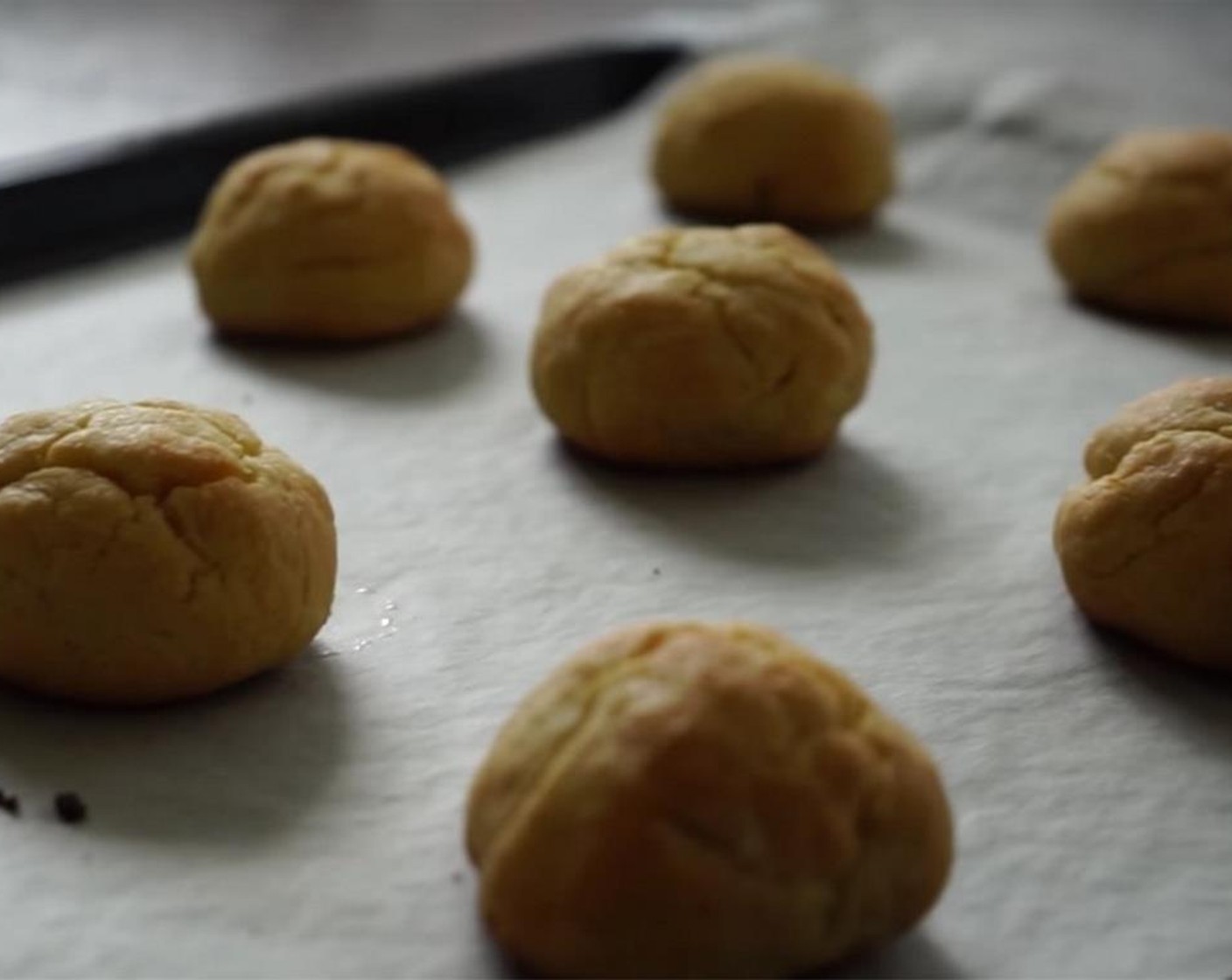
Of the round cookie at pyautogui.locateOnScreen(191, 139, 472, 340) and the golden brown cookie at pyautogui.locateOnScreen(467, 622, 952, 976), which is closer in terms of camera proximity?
the golden brown cookie at pyautogui.locateOnScreen(467, 622, 952, 976)

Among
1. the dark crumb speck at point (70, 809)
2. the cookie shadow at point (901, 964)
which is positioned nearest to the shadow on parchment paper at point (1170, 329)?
the cookie shadow at point (901, 964)

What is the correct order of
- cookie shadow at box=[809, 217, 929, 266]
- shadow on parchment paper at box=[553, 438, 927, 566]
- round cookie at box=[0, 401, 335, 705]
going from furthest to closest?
1. cookie shadow at box=[809, 217, 929, 266]
2. shadow on parchment paper at box=[553, 438, 927, 566]
3. round cookie at box=[0, 401, 335, 705]

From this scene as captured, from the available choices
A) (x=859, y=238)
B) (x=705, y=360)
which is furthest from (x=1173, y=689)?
(x=859, y=238)

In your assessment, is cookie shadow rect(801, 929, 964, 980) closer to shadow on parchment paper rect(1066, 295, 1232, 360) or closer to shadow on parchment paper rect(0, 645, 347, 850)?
shadow on parchment paper rect(0, 645, 347, 850)

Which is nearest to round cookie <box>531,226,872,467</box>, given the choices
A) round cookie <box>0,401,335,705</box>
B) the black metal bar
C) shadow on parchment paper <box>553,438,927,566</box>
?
shadow on parchment paper <box>553,438,927,566</box>

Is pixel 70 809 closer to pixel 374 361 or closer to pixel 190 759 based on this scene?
pixel 190 759

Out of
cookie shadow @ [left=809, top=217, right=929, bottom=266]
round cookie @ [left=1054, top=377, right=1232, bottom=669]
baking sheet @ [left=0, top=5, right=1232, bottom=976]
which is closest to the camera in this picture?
baking sheet @ [left=0, top=5, right=1232, bottom=976]

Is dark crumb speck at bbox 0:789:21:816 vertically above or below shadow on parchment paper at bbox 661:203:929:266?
above
